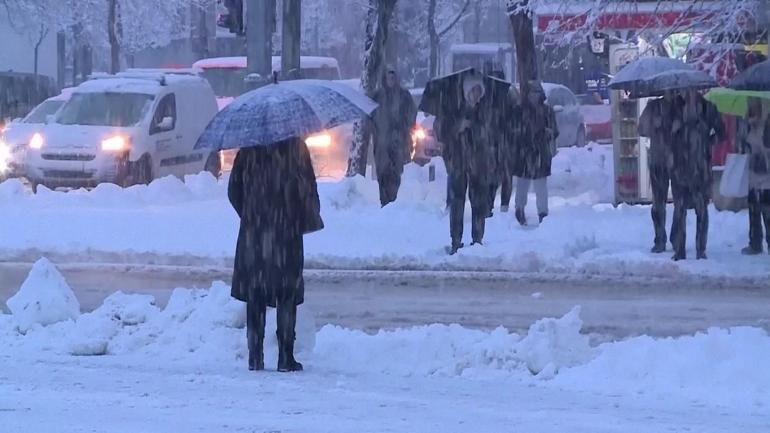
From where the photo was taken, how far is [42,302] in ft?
33.6

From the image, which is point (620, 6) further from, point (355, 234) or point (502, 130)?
point (355, 234)

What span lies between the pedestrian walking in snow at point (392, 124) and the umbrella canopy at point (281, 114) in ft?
25.7

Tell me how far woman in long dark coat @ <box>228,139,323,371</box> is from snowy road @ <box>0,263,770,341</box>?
2.34 metres

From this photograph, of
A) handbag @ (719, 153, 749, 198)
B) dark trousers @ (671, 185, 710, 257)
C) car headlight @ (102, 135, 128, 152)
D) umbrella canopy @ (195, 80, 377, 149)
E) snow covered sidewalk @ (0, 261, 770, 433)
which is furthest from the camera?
car headlight @ (102, 135, 128, 152)

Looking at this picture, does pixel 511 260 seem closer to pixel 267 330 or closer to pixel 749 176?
pixel 749 176

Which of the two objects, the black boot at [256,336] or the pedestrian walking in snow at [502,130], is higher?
the pedestrian walking in snow at [502,130]

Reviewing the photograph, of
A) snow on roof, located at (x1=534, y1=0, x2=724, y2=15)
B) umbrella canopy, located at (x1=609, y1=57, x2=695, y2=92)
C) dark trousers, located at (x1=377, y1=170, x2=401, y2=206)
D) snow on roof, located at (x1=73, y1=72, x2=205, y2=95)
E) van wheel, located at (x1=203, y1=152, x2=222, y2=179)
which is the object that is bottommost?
dark trousers, located at (x1=377, y1=170, x2=401, y2=206)

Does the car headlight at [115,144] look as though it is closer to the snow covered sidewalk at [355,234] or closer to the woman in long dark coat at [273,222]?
the snow covered sidewalk at [355,234]

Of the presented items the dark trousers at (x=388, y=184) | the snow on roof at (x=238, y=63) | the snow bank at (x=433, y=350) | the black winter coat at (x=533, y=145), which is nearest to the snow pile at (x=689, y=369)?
the snow bank at (x=433, y=350)

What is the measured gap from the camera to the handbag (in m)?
13.8

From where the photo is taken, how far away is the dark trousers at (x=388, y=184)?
17.2 metres

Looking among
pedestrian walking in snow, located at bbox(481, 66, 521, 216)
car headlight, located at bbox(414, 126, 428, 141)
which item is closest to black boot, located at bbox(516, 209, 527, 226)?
pedestrian walking in snow, located at bbox(481, 66, 521, 216)

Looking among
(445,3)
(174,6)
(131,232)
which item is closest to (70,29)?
(174,6)

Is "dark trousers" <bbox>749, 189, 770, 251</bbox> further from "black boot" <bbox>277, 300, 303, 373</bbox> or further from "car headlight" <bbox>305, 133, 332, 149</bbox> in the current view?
"car headlight" <bbox>305, 133, 332, 149</bbox>
